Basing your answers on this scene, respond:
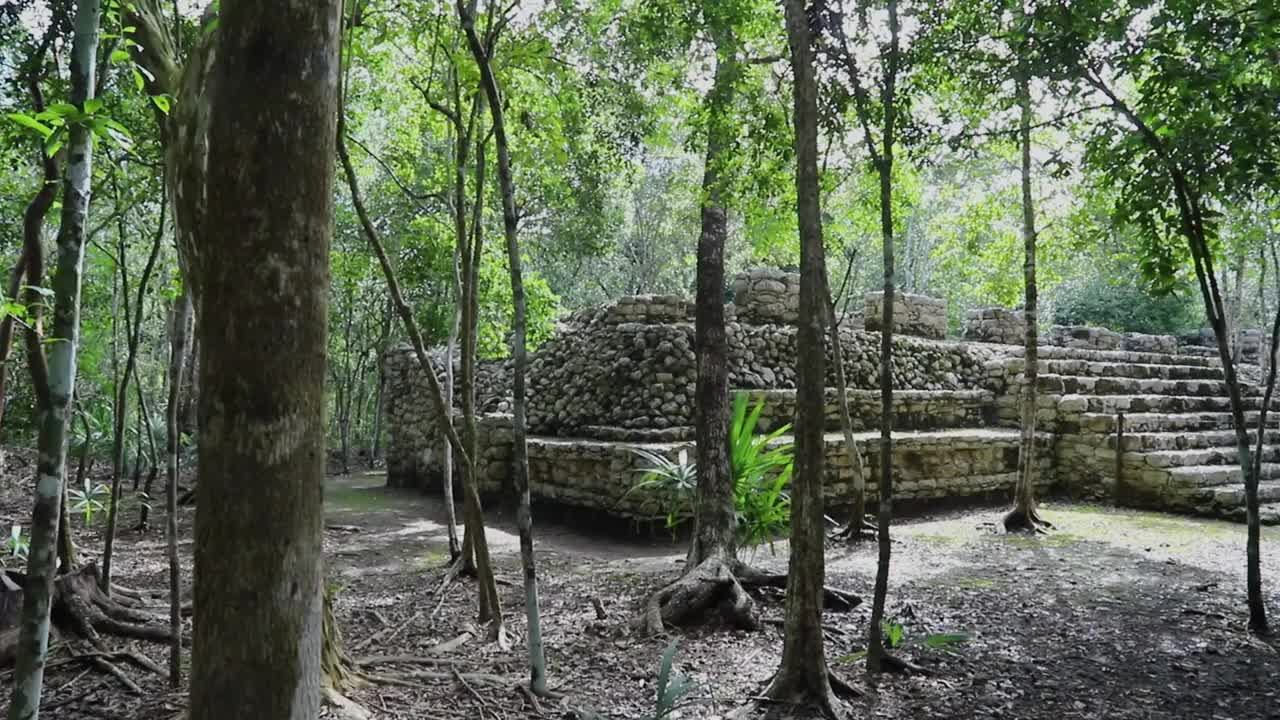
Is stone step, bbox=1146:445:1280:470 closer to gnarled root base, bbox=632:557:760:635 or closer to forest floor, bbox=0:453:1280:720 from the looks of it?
forest floor, bbox=0:453:1280:720

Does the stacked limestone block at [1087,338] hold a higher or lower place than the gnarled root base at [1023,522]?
higher

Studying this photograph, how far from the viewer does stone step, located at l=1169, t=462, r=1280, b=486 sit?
9.27 metres

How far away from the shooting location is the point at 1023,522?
841cm

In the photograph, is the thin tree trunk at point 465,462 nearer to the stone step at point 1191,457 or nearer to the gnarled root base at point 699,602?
the gnarled root base at point 699,602

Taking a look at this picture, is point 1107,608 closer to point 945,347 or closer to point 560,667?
point 560,667

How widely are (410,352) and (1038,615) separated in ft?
33.8

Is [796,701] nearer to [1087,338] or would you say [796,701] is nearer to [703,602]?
[703,602]

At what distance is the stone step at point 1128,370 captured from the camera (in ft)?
38.5

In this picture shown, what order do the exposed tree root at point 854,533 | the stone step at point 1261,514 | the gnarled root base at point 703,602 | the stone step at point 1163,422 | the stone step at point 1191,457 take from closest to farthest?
the gnarled root base at point 703,602
the exposed tree root at point 854,533
the stone step at point 1261,514
the stone step at point 1191,457
the stone step at point 1163,422

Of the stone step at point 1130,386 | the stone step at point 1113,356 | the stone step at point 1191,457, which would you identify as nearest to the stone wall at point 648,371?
the stone step at point 1130,386

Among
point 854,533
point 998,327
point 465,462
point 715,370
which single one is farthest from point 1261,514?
point 465,462

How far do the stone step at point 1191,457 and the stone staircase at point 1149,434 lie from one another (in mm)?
12

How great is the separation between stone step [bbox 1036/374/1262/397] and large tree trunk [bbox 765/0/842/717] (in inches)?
350

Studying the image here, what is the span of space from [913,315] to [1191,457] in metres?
4.52
